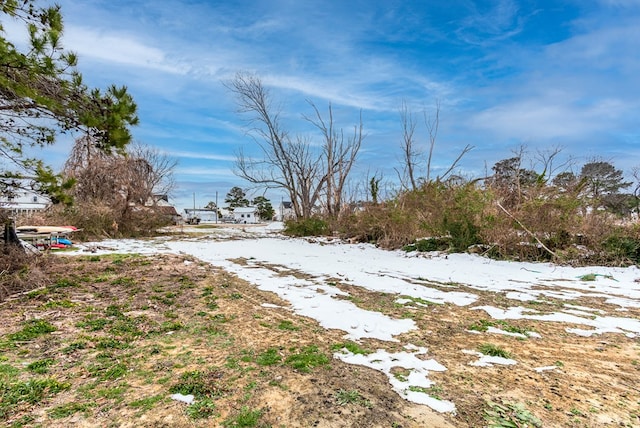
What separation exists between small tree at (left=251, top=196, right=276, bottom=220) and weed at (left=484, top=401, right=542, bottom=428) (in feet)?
161

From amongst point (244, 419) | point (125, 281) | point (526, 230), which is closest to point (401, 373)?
point (244, 419)

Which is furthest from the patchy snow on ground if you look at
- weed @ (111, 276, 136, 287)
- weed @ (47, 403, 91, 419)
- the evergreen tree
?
the evergreen tree

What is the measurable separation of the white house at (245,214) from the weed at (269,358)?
49.7 meters

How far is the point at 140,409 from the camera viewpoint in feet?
5.36

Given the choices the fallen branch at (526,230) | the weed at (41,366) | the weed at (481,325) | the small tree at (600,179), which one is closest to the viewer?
the weed at (41,366)

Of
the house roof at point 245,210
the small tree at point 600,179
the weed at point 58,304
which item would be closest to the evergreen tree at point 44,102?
the weed at point 58,304

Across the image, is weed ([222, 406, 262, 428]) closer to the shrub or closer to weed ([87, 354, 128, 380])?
weed ([87, 354, 128, 380])

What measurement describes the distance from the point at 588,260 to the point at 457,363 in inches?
234

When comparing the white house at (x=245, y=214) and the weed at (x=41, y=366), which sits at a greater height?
the white house at (x=245, y=214)

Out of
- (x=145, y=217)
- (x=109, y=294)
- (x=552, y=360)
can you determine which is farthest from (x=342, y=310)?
(x=145, y=217)

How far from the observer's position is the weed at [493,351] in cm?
234

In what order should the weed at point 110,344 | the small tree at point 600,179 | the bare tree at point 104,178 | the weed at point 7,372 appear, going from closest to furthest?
the weed at point 7,372 < the weed at point 110,344 < the small tree at point 600,179 < the bare tree at point 104,178

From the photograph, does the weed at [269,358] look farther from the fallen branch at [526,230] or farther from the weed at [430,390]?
the fallen branch at [526,230]

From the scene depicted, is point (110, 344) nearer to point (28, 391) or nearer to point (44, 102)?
point (28, 391)
